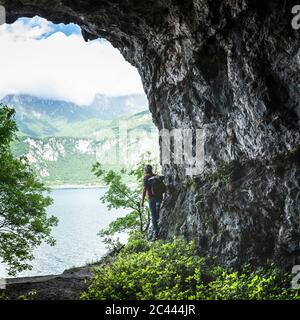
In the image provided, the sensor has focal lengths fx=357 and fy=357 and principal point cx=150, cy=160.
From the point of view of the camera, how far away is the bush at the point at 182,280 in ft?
32.9

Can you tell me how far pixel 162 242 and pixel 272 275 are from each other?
6369mm

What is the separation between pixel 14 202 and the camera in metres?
19.8

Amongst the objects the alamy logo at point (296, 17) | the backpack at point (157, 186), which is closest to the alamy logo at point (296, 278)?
the alamy logo at point (296, 17)

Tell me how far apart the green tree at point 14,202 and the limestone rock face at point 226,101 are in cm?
643

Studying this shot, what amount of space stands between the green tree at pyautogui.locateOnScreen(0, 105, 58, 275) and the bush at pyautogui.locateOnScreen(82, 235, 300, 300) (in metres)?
8.10

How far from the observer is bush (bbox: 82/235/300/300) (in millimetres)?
10039

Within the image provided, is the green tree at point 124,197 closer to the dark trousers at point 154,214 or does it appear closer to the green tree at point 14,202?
the green tree at point 14,202

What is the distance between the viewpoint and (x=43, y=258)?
63094 millimetres

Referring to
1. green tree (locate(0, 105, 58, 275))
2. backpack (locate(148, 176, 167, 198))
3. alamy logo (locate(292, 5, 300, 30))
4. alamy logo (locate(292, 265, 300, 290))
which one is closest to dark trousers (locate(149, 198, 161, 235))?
backpack (locate(148, 176, 167, 198))

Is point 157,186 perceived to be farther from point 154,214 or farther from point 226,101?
point 226,101

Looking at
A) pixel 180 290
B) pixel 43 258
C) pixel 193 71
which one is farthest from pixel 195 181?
pixel 43 258

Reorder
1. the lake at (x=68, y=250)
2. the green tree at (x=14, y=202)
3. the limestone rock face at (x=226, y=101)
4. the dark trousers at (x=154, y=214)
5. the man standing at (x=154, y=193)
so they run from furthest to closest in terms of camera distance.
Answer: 1. the lake at (x=68, y=250)
2. the green tree at (x=14, y=202)
3. the dark trousers at (x=154, y=214)
4. the man standing at (x=154, y=193)
5. the limestone rock face at (x=226, y=101)

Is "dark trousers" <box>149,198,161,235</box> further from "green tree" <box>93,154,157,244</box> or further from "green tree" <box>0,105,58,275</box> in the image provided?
"green tree" <box>0,105,58,275</box>
